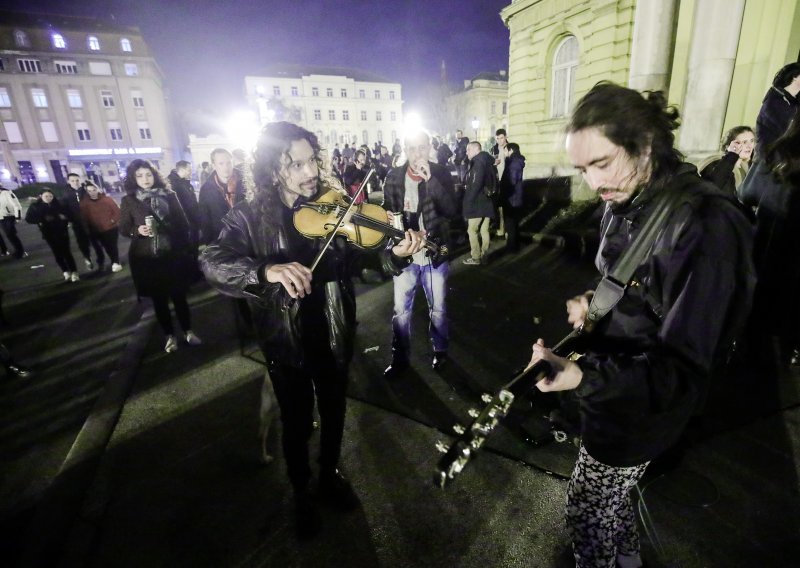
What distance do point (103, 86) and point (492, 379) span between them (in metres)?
62.2

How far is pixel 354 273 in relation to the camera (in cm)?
277

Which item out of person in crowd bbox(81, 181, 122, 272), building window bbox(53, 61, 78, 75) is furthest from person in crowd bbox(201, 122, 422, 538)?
building window bbox(53, 61, 78, 75)

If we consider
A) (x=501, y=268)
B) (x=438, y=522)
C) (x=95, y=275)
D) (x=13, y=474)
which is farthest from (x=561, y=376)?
(x=95, y=275)

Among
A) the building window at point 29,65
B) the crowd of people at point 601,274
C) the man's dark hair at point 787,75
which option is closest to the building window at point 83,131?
the building window at point 29,65

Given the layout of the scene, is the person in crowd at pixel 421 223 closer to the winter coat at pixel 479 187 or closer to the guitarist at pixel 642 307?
the guitarist at pixel 642 307

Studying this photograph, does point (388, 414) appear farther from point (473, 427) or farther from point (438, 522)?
point (473, 427)

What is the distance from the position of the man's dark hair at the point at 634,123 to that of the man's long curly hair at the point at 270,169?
1.60m

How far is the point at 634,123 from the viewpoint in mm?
1300

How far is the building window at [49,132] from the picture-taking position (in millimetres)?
45844

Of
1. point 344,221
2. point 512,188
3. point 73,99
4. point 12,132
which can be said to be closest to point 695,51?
point 512,188

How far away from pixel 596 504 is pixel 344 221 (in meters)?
1.99

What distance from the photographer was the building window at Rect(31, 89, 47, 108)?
149 ft

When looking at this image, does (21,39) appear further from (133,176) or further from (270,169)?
(270,169)

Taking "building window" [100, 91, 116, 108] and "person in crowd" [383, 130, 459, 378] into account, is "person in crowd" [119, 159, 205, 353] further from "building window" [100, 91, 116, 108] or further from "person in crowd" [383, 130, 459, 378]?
Result: "building window" [100, 91, 116, 108]
